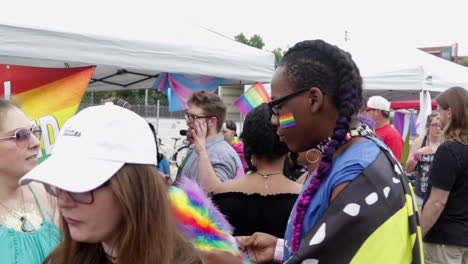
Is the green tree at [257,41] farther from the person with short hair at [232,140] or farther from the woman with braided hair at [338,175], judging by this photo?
the woman with braided hair at [338,175]

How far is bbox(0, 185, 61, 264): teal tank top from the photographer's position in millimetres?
1714

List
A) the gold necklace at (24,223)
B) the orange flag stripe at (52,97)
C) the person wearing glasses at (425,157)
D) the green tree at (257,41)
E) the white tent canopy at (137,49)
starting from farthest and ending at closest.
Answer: the green tree at (257,41), the person wearing glasses at (425,157), the white tent canopy at (137,49), the orange flag stripe at (52,97), the gold necklace at (24,223)

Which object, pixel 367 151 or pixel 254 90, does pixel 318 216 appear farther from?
pixel 254 90

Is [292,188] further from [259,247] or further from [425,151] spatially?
[425,151]

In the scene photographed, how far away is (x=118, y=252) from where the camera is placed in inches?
44.6

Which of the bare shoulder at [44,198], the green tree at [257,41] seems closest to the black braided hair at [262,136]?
the bare shoulder at [44,198]

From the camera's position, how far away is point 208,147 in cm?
331

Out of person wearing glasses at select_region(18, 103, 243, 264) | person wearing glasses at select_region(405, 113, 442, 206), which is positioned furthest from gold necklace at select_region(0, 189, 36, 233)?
person wearing glasses at select_region(405, 113, 442, 206)

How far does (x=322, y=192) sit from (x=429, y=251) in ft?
8.14

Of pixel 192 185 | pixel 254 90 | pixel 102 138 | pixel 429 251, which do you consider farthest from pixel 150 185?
pixel 254 90

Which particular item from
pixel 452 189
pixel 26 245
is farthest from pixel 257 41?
pixel 26 245

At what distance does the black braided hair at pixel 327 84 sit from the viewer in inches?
53.8

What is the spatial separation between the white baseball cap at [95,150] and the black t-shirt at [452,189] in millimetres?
2532

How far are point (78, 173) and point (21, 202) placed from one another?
3.42 ft
